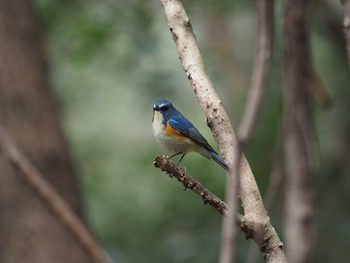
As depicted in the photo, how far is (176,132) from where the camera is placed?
301cm

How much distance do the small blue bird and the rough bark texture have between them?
3.73 feet

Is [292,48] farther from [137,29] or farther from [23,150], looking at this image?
[137,29]

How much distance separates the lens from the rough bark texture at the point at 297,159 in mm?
1352

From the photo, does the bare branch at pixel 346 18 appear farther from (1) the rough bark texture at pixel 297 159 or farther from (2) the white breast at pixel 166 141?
(2) the white breast at pixel 166 141

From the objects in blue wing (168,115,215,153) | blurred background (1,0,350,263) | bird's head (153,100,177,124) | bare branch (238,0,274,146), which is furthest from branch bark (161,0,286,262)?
blurred background (1,0,350,263)

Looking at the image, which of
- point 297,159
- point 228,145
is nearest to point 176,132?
point 228,145

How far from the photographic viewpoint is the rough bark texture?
1.35m

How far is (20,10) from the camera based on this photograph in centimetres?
605

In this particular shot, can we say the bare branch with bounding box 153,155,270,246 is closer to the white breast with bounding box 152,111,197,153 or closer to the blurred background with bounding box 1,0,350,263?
the white breast with bounding box 152,111,197,153

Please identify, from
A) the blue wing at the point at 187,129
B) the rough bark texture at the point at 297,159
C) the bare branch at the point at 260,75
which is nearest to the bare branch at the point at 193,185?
the rough bark texture at the point at 297,159

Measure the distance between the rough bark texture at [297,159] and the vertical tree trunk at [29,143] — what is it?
4042mm

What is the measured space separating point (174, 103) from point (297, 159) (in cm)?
533

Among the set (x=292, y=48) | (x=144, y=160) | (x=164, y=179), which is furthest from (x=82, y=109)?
(x=292, y=48)

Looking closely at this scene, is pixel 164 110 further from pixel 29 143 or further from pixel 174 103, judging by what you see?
pixel 174 103
